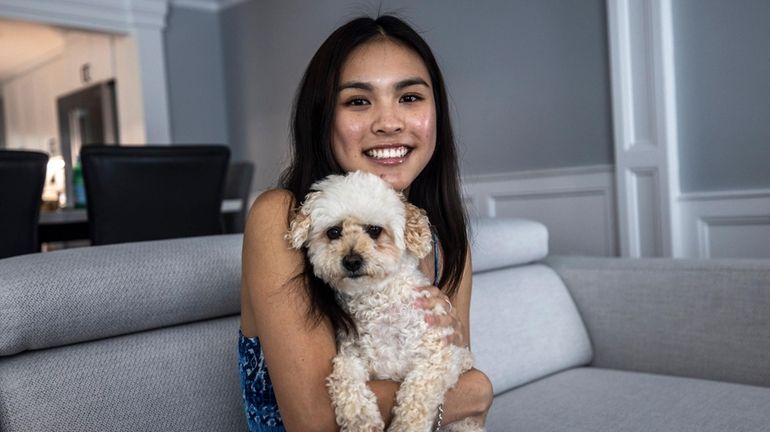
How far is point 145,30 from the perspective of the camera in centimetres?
528

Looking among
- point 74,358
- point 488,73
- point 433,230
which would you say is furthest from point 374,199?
point 488,73

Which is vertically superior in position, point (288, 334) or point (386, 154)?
point (386, 154)

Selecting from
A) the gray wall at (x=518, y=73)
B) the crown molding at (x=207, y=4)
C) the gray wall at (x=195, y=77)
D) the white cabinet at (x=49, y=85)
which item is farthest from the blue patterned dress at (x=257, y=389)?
the white cabinet at (x=49, y=85)

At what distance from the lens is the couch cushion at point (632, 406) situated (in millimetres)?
1592

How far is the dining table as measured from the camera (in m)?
2.91

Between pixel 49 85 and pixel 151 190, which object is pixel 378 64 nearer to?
pixel 151 190

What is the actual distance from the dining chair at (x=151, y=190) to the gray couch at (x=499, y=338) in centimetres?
104

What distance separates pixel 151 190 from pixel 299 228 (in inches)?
62.8

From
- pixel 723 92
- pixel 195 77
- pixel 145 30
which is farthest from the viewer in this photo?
pixel 195 77

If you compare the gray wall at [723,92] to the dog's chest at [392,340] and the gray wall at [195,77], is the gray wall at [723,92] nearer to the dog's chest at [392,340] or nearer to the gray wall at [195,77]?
the dog's chest at [392,340]

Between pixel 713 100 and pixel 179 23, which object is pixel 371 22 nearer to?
pixel 713 100

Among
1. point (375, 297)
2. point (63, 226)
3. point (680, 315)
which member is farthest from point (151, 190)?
point (680, 315)

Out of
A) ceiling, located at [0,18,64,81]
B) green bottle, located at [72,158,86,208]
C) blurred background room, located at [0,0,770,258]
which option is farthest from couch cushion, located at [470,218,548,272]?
ceiling, located at [0,18,64,81]

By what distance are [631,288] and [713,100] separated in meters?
1.16
